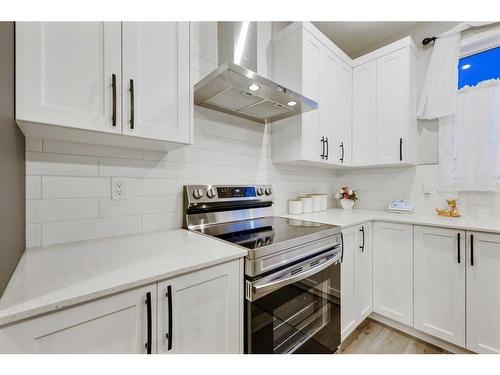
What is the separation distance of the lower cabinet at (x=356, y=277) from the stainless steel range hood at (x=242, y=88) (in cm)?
102

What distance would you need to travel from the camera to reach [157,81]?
113 cm

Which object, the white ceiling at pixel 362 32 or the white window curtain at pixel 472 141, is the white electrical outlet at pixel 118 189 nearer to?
the white ceiling at pixel 362 32

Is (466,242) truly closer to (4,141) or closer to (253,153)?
(253,153)

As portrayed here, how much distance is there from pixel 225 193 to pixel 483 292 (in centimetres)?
186

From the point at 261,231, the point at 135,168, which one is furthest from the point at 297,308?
the point at 135,168

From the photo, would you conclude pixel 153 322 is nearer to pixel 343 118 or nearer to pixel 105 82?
pixel 105 82

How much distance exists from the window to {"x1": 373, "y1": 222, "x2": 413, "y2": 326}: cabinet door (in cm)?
150

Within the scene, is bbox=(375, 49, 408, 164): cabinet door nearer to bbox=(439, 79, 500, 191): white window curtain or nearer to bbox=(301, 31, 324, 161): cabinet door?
bbox=(439, 79, 500, 191): white window curtain

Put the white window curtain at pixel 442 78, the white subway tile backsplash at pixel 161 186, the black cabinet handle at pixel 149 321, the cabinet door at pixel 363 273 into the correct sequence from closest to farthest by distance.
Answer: the black cabinet handle at pixel 149 321 → the white subway tile backsplash at pixel 161 186 → the cabinet door at pixel 363 273 → the white window curtain at pixel 442 78

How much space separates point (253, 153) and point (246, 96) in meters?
0.60

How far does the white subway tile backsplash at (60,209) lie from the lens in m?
1.07

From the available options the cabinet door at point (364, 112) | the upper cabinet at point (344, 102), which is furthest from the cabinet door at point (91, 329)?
the cabinet door at point (364, 112)

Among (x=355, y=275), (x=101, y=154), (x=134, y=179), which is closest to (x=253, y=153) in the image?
(x=134, y=179)

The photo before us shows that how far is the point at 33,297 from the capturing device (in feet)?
2.07
